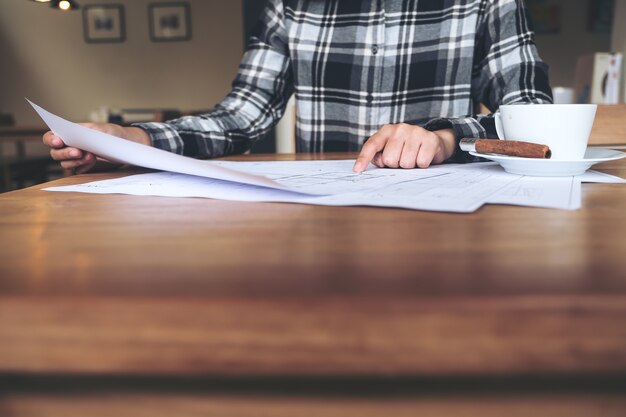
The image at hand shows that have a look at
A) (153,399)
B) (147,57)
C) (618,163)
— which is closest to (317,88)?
(618,163)

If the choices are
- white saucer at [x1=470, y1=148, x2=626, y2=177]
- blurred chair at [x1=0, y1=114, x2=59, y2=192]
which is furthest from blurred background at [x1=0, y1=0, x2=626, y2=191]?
white saucer at [x1=470, y1=148, x2=626, y2=177]

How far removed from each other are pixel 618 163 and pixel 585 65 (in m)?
1.84

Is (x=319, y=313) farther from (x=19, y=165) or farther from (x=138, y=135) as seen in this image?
(x=19, y=165)

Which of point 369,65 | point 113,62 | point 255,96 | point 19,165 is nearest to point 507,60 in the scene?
point 369,65

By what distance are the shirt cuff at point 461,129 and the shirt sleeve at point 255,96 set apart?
35cm

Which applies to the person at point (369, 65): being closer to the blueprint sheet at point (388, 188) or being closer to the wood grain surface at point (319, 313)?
the blueprint sheet at point (388, 188)

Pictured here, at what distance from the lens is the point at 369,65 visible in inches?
42.2

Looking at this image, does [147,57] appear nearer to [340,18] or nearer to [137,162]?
[340,18]

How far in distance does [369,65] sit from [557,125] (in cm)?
61

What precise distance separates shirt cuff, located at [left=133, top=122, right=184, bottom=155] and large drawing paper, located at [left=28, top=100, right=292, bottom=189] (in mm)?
156

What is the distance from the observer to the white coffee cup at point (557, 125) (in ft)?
1.68

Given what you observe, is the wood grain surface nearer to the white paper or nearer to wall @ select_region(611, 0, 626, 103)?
the white paper

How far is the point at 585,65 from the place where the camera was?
2.19 metres

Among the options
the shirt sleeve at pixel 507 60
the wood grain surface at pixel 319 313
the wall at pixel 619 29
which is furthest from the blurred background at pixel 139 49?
the wood grain surface at pixel 319 313
